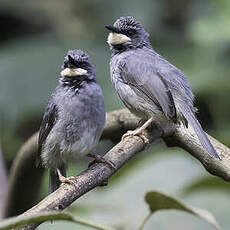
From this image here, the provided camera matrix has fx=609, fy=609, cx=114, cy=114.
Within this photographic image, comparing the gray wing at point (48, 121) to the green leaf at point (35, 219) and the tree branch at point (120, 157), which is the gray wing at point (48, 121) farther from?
the green leaf at point (35, 219)

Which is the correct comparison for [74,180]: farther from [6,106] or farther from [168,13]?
[168,13]

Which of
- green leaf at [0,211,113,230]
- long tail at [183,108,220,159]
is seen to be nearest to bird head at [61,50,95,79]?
long tail at [183,108,220,159]

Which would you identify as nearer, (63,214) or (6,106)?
(63,214)

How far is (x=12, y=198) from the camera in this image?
4.14 meters

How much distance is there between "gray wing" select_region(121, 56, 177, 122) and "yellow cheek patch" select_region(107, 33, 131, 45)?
0.14 m

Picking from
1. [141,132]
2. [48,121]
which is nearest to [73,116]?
[48,121]

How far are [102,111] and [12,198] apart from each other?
1123 mm

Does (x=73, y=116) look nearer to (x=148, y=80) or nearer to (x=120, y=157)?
(x=120, y=157)

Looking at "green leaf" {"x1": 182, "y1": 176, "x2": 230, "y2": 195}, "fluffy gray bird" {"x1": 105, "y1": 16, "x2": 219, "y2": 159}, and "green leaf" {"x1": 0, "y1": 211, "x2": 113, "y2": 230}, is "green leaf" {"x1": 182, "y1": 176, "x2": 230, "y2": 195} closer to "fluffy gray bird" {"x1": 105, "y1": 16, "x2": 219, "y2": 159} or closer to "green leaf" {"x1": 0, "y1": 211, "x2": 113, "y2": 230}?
"fluffy gray bird" {"x1": 105, "y1": 16, "x2": 219, "y2": 159}

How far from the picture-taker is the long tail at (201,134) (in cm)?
319

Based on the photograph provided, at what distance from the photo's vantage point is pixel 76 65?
3.31 metres

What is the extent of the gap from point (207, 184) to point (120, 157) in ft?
2.87

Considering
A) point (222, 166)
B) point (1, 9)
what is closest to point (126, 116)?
point (222, 166)

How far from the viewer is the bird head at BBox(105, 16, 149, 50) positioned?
4.23m
